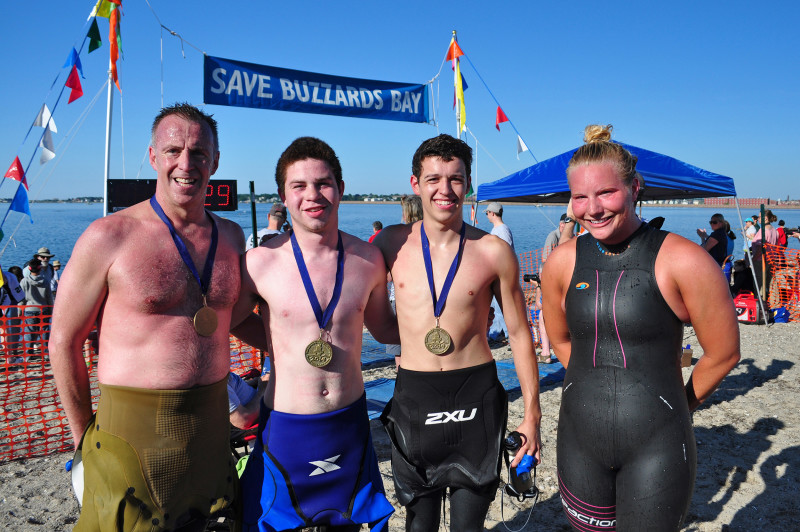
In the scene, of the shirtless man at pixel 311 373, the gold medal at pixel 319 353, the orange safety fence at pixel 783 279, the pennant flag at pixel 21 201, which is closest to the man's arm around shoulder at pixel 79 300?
the shirtless man at pixel 311 373

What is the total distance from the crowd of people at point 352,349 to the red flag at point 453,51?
7.04 meters

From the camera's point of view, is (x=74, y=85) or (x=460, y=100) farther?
(x=460, y=100)

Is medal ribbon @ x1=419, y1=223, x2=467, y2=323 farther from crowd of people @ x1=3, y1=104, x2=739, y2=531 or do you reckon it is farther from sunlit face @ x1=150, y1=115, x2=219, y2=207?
sunlit face @ x1=150, y1=115, x2=219, y2=207

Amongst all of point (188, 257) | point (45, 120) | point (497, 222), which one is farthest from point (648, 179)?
point (45, 120)

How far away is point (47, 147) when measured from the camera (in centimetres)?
782

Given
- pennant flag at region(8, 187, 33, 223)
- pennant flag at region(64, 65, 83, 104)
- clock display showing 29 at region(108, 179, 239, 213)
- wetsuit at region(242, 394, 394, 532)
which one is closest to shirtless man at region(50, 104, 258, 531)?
wetsuit at region(242, 394, 394, 532)

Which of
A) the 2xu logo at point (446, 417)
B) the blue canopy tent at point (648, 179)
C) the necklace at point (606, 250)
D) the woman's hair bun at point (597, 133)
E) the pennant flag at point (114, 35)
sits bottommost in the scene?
the 2xu logo at point (446, 417)

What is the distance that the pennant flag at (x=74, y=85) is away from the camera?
758cm

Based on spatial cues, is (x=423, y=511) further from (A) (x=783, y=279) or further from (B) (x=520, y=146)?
(A) (x=783, y=279)

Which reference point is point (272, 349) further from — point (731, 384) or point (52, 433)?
point (731, 384)

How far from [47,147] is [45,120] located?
0.40 meters

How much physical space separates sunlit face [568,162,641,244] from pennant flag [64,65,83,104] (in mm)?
8057

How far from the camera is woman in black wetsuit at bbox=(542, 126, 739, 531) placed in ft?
6.88

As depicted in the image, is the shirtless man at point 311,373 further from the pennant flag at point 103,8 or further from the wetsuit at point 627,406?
the pennant flag at point 103,8
